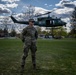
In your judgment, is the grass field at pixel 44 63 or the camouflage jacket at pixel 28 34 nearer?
the grass field at pixel 44 63

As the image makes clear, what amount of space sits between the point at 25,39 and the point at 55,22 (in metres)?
51.6

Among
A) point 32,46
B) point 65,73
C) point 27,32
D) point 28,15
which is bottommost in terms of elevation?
point 65,73

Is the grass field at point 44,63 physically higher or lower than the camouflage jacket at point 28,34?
lower

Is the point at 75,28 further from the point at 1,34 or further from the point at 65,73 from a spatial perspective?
the point at 65,73

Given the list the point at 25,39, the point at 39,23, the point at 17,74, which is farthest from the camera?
the point at 39,23

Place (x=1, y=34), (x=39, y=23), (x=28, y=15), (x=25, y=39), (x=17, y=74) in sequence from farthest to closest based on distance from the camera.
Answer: (x=1, y=34) < (x=28, y=15) < (x=39, y=23) < (x=25, y=39) < (x=17, y=74)

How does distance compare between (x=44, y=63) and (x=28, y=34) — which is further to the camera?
(x=44, y=63)

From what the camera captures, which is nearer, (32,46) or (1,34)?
(32,46)

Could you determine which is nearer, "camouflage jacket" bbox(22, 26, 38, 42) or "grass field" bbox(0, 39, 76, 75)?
"grass field" bbox(0, 39, 76, 75)

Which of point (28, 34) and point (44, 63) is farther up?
point (28, 34)

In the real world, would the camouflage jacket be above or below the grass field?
above

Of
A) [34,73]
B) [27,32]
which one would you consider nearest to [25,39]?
[27,32]

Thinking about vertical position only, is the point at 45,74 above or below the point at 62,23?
below

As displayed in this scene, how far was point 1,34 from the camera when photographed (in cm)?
12519
